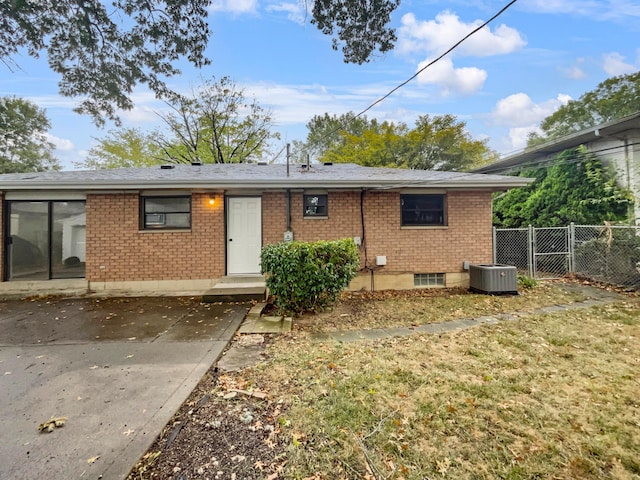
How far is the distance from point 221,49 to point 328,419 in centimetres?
596

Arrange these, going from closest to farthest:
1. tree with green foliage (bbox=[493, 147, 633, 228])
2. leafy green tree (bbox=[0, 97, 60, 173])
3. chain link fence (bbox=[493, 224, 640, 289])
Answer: chain link fence (bbox=[493, 224, 640, 289]) → tree with green foliage (bbox=[493, 147, 633, 228]) → leafy green tree (bbox=[0, 97, 60, 173])

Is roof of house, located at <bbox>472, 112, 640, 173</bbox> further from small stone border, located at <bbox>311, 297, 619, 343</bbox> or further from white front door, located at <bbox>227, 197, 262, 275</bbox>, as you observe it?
white front door, located at <bbox>227, 197, 262, 275</bbox>

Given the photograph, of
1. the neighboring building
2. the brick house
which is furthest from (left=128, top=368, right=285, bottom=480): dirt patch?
the neighboring building

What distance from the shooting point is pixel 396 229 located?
7.62 metres

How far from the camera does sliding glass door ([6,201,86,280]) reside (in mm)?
7164

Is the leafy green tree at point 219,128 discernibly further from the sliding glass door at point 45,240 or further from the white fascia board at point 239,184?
Answer: the white fascia board at point 239,184

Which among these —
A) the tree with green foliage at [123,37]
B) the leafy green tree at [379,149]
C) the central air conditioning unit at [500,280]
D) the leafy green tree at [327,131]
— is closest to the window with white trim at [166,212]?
the tree with green foliage at [123,37]

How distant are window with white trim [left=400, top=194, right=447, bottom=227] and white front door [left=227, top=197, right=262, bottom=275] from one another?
12.1 feet

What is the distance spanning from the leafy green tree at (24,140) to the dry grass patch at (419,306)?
28056 mm

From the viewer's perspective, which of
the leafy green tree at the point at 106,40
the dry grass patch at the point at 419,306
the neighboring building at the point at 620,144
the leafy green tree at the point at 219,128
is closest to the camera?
the leafy green tree at the point at 106,40

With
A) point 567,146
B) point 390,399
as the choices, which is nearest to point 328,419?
point 390,399

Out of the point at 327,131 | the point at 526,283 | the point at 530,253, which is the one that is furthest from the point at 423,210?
the point at 327,131

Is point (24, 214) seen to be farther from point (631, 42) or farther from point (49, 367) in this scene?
point (631, 42)

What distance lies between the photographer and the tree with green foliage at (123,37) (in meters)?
4.12
